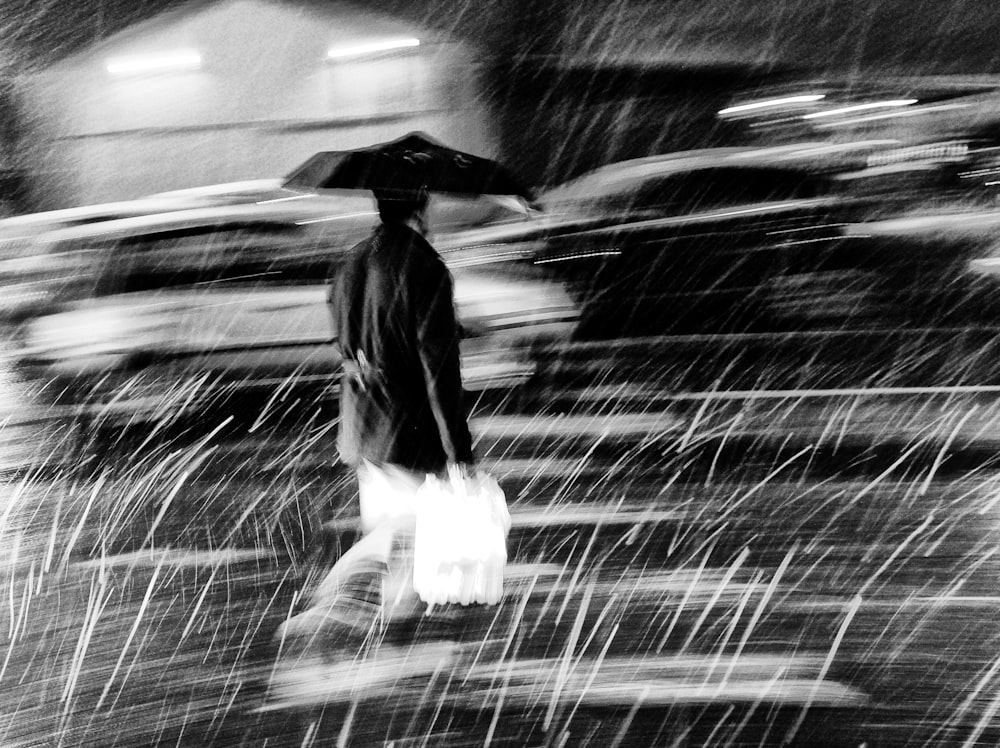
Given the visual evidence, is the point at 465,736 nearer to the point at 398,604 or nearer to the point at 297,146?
the point at 398,604

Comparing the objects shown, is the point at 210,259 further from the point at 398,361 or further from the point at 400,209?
the point at 398,361

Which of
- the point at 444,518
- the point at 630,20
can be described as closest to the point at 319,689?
the point at 444,518

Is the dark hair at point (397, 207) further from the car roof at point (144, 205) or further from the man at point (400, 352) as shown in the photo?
the car roof at point (144, 205)

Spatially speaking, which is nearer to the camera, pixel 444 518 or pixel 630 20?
pixel 444 518

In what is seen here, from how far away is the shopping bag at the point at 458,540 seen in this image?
200 centimetres

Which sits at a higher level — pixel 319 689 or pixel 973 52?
pixel 973 52

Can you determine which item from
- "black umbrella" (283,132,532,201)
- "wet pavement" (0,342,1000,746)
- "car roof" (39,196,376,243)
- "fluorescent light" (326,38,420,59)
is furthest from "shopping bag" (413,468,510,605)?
"fluorescent light" (326,38,420,59)

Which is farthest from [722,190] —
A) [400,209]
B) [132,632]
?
[132,632]

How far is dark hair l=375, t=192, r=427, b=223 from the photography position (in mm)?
2012

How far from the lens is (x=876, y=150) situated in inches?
113

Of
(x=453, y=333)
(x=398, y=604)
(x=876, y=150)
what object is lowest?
(x=398, y=604)

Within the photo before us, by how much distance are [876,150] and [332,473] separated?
2093 millimetres

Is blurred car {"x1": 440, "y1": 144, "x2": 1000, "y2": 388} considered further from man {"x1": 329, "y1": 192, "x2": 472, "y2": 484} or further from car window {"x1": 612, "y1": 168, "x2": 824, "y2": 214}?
man {"x1": 329, "y1": 192, "x2": 472, "y2": 484}

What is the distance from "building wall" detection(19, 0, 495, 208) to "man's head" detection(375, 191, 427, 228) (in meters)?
0.59
